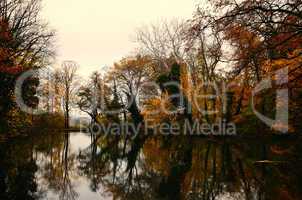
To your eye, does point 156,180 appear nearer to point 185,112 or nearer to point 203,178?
point 203,178

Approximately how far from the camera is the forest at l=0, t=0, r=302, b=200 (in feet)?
32.3

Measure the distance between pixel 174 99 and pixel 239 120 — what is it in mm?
10337

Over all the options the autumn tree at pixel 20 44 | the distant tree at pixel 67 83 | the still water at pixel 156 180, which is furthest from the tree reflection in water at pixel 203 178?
the distant tree at pixel 67 83

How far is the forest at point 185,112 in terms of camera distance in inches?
387

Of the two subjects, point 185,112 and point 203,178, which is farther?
point 185,112

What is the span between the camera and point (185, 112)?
125ft

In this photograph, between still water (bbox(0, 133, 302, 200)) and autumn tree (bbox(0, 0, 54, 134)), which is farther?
autumn tree (bbox(0, 0, 54, 134))

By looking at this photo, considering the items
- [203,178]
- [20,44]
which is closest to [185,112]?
[20,44]

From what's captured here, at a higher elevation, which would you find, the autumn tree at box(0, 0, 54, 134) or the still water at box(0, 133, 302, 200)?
the autumn tree at box(0, 0, 54, 134)

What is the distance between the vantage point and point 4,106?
23.8m

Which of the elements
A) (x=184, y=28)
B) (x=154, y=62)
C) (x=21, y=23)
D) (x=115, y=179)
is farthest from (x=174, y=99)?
(x=184, y=28)

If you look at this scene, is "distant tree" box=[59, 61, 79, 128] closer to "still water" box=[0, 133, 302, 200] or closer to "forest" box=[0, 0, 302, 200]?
"forest" box=[0, 0, 302, 200]

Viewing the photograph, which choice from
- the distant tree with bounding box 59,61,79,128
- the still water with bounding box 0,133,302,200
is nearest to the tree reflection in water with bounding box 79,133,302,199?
the still water with bounding box 0,133,302,200

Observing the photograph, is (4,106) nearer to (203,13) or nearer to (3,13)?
(3,13)
